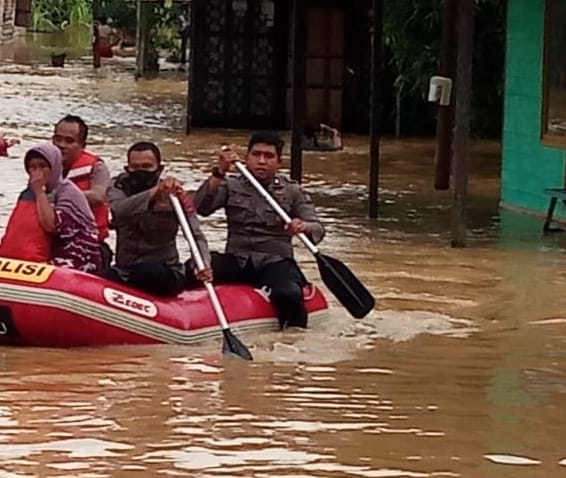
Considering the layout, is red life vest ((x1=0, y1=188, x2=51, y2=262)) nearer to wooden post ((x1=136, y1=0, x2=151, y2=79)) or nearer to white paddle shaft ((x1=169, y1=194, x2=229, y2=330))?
white paddle shaft ((x1=169, y1=194, x2=229, y2=330))

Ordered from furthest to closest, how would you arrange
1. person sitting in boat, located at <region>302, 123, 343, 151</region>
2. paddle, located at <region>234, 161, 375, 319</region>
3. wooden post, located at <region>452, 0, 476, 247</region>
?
1. person sitting in boat, located at <region>302, 123, 343, 151</region>
2. wooden post, located at <region>452, 0, 476, 247</region>
3. paddle, located at <region>234, 161, 375, 319</region>

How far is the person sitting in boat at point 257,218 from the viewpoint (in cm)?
1132

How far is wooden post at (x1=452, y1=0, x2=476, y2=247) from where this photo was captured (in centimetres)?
1505

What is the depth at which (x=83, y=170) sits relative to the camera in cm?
1145

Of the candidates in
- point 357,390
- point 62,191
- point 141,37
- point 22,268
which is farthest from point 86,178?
point 141,37

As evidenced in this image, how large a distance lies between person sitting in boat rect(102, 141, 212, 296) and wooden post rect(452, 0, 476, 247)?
447cm

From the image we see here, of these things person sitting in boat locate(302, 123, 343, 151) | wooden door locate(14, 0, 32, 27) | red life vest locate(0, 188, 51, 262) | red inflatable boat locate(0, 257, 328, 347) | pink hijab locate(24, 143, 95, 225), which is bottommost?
person sitting in boat locate(302, 123, 343, 151)

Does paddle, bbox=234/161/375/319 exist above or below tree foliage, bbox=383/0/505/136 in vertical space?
below

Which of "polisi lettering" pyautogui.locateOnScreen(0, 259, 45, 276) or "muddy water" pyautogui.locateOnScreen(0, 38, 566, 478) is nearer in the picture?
"muddy water" pyautogui.locateOnScreen(0, 38, 566, 478)

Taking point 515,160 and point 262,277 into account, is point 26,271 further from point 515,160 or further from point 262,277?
point 515,160

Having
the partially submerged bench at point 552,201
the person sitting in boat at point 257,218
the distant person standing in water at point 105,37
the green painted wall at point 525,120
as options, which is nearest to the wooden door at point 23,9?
the distant person standing in water at point 105,37

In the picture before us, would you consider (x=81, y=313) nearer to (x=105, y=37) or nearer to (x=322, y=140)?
(x=322, y=140)

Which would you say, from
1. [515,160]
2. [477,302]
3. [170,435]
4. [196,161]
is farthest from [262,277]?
[196,161]

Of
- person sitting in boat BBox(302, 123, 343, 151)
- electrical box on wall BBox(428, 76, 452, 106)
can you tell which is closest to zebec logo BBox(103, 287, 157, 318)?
electrical box on wall BBox(428, 76, 452, 106)
